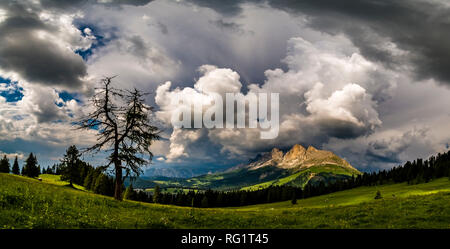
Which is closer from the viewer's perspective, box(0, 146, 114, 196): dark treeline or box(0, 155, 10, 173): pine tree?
box(0, 146, 114, 196): dark treeline

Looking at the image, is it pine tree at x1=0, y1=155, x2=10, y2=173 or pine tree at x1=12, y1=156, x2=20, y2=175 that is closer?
pine tree at x1=0, y1=155, x2=10, y2=173

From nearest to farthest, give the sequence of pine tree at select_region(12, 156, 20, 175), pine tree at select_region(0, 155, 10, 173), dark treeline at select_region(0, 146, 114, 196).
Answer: dark treeline at select_region(0, 146, 114, 196) < pine tree at select_region(0, 155, 10, 173) < pine tree at select_region(12, 156, 20, 175)

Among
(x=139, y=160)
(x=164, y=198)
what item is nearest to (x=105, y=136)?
(x=139, y=160)

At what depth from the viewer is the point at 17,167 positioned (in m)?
135

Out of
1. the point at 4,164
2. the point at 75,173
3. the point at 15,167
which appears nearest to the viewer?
the point at 75,173

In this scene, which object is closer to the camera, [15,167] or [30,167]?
[30,167]

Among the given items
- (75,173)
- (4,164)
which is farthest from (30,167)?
(75,173)

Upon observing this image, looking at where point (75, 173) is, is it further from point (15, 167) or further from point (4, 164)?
point (15, 167)

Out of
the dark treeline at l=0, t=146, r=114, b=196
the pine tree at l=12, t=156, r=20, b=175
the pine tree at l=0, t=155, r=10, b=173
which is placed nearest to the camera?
the dark treeline at l=0, t=146, r=114, b=196

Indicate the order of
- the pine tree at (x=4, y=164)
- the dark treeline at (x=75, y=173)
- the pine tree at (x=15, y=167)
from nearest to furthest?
the dark treeline at (x=75, y=173)
the pine tree at (x=4, y=164)
the pine tree at (x=15, y=167)

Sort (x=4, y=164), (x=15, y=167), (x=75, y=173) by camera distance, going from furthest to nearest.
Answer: (x=15, y=167), (x=4, y=164), (x=75, y=173)

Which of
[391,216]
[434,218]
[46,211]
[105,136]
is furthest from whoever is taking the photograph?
[105,136]
